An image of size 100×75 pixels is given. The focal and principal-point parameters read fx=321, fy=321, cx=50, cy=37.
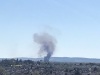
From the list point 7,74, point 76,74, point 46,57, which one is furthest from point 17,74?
point 46,57

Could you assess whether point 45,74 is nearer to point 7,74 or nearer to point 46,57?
point 7,74

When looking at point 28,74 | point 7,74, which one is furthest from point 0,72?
point 28,74

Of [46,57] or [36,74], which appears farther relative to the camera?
[46,57]

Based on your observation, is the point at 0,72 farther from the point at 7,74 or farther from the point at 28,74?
the point at 28,74

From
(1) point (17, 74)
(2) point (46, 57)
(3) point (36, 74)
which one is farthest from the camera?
(2) point (46, 57)

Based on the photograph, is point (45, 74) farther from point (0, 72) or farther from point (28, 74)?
point (0, 72)

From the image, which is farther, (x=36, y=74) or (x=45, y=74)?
(x=45, y=74)

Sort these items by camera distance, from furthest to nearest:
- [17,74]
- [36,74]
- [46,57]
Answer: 1. [46,57]
2. [17,74]
3. [36,74]

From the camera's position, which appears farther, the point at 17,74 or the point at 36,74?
the point at 17,74

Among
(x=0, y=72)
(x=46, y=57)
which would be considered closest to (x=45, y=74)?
(x=0, y=72)
